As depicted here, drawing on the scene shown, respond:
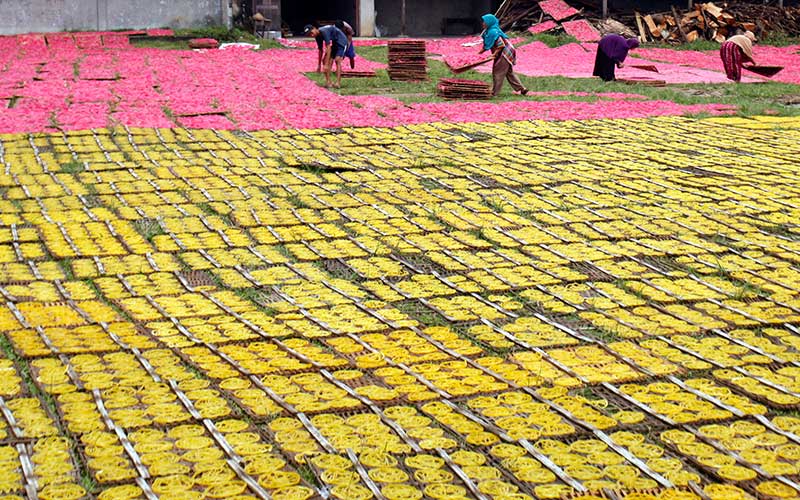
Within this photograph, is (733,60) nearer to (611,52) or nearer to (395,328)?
(611,52)

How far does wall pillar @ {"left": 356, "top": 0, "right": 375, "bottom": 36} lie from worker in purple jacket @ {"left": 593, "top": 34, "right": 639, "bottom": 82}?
9.54 metres

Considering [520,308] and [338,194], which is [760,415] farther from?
[338,194]

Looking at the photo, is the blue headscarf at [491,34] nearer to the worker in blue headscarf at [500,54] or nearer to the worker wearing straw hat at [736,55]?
the worker in blue headscarf at [500,54]

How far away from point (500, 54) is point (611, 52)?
240cm

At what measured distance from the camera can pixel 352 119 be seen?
10.8m

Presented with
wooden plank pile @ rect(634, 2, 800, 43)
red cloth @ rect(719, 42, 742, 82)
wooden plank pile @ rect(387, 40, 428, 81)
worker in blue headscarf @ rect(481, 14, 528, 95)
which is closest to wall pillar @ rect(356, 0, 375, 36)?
wooden plank pile @ rect(634, 2, 800, 43)

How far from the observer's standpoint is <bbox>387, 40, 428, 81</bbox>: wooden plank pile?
48.8 ft

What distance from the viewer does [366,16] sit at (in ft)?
77.5

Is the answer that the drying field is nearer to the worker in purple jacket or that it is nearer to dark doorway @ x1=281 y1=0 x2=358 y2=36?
the worker in purple jacket

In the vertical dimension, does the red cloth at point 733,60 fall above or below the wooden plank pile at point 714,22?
below

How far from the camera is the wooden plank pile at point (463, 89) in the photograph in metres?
12.8

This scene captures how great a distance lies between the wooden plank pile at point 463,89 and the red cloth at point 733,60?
4518 mm

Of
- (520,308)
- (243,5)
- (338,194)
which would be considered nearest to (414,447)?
(520,308)

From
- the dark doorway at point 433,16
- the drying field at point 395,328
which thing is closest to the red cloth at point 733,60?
the drying field at point 395,328
